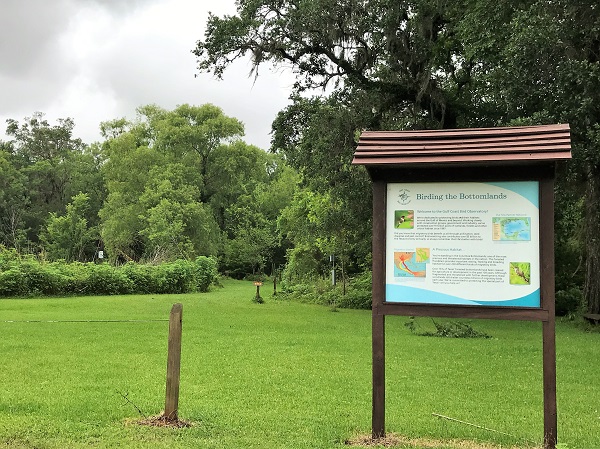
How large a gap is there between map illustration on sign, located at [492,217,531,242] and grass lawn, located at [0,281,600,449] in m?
1.79

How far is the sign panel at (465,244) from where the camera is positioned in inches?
195

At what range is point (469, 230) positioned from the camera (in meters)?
5.07

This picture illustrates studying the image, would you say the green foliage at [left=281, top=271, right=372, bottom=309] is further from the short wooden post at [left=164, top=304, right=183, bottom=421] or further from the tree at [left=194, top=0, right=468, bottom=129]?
the short wooden post at [left=164, top=304, right=183, bottom=421]

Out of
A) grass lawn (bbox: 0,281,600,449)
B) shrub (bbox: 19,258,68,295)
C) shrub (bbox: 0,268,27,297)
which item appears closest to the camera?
grass lawn (bbox: 0,281,600,449)

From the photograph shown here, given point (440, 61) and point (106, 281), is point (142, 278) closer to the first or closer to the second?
point (106, 281)

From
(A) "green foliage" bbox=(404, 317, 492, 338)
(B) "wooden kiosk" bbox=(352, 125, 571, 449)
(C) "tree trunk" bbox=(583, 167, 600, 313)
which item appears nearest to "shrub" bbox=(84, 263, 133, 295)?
(A) "green foliage" bbox=(404, 317, 492, 338)

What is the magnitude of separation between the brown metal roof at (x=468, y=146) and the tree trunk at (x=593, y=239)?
11.1 meters

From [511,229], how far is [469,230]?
34 centimetres

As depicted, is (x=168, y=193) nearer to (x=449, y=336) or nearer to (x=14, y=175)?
(x=14, y=175)

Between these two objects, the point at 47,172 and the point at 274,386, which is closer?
the point at 274,386

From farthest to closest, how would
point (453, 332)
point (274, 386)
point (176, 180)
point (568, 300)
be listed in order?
point (176, 180) < point (568, 300) < point (453, 332) < point (274, 386)

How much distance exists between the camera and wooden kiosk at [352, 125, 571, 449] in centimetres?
493

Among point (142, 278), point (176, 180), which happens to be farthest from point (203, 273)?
point (176, 180)

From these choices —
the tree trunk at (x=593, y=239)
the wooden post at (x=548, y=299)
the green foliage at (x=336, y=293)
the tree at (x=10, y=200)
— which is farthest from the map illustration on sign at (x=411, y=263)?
the tree at (x=10, y=200)
